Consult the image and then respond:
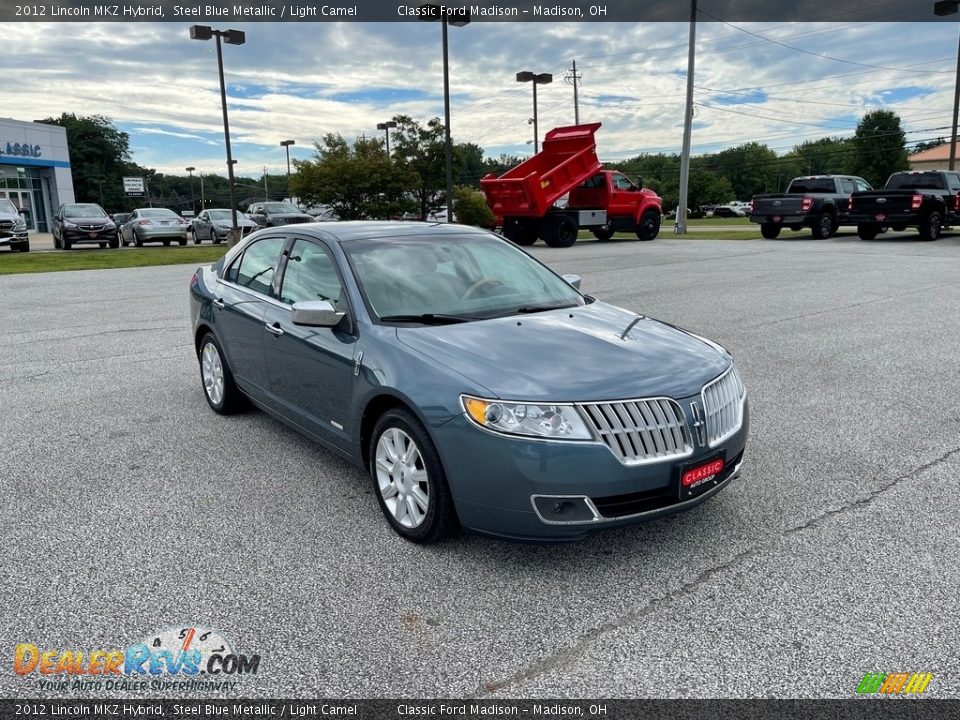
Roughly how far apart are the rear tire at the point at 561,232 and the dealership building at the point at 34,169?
130 ft

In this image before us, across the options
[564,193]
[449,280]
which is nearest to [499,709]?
[449,280]

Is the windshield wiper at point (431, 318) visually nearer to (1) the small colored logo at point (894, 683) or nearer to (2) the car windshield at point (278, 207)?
(1) the small colored logo at point (894, 683)

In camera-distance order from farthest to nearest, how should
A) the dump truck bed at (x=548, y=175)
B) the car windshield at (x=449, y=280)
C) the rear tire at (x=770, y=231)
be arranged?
1. the rear tire at (x=770, y=231)
2. the dump truck bed at (x=548, y=175)
3. the car windshield at (x=449, y=280)

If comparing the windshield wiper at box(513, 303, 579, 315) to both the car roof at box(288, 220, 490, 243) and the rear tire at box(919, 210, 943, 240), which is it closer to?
the car roof at box(288, 220, 490, 243)

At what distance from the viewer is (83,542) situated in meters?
3.77

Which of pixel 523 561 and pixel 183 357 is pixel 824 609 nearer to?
pixel 523 561

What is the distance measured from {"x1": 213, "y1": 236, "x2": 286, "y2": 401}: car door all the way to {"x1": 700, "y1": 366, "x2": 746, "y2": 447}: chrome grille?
2845 mm

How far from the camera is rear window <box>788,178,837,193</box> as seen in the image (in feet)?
82.9

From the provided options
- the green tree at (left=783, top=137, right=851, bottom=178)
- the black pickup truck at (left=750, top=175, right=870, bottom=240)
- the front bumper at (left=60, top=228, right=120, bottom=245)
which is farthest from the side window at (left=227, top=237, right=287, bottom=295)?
the green tree at (left=783, top=137, right=851, bottom=178)

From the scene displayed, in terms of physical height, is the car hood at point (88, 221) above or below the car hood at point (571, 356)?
above

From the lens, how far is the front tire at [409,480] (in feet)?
11.4

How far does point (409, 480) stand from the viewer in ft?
12.0

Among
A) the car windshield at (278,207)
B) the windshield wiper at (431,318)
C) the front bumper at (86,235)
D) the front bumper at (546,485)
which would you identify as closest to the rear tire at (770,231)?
the car windshield at (278,207)

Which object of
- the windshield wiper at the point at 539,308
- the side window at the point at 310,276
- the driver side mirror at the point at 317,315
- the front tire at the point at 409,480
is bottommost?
the front tire at the point at 409,480
